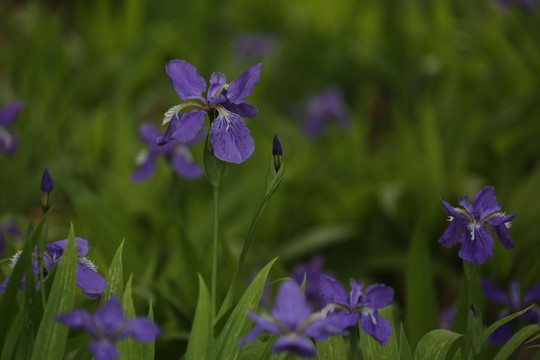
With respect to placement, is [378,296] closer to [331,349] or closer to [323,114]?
[331,349]

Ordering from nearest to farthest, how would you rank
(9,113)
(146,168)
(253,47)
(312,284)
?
1. (9,113)
2. (312,284)
3. (146,168)
4. (253,47)

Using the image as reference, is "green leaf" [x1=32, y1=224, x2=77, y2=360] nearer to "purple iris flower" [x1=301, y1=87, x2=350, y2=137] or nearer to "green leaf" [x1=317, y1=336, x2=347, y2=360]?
"green leaf" [x1=317, y1=336, x2=347, y2=360]

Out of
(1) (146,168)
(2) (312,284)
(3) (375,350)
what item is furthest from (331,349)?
(1) (146,168)

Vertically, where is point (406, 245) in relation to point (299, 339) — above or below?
below

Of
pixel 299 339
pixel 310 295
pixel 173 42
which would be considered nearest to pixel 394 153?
pixel 310 295

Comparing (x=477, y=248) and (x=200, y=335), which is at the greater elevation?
(x=477, y=248)

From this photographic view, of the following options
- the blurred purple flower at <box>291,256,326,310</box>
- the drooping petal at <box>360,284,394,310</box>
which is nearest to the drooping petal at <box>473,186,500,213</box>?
the drooping petal at <box>360,284,394,310</box>

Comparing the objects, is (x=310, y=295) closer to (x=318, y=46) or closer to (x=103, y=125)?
(x=103, y=125)

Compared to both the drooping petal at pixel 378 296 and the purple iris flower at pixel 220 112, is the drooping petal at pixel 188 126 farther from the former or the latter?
the drooping petal at pixel 378 296
